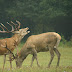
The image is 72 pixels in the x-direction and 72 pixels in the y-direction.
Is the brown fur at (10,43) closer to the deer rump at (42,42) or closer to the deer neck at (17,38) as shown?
the deer neck at (17,38)

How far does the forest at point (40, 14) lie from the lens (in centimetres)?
2495

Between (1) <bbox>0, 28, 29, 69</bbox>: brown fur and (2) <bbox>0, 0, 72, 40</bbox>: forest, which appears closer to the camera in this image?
(1) <bbox>0, 28, 29, 69</bbox>: brown fur

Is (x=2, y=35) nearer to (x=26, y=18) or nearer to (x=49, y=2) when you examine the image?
(x=26, y=18)

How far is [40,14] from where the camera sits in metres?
26.7

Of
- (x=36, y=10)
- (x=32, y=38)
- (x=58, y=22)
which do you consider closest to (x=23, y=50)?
(x=32, y=38)

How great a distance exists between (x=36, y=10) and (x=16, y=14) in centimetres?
239

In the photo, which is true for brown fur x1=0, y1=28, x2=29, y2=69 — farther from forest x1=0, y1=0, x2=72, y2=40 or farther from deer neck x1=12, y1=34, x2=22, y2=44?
forest x1=0, y1=0, x2=72, y2=40

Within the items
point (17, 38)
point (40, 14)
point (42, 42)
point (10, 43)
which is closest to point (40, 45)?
point (42, 42)

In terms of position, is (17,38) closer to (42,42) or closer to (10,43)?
(10,43)

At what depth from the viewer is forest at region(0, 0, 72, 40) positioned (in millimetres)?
24953

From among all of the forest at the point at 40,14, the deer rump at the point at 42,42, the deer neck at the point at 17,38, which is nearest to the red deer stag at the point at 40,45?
the deer rump at the point at 42,42

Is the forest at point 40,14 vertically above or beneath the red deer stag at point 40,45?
beneath

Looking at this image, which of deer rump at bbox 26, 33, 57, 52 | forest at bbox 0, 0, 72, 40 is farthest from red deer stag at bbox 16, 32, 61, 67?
forest at bbox 0, 0, 72, 40

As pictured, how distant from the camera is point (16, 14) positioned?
1073 inches
